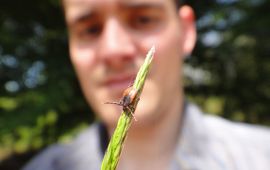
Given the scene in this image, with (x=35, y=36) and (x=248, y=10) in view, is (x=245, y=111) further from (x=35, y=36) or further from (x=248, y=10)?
(x=35, y=36)

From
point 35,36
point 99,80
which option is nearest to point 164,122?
point 99,80

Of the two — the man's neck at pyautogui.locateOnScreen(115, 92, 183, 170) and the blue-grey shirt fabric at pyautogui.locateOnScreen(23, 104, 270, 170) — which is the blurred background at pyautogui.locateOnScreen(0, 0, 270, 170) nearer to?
the blue-grey shirt fabric at pyautogui.locateOnScreen(23, 104, 270, 170)

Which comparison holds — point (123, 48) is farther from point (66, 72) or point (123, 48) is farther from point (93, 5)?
point (66, 72)

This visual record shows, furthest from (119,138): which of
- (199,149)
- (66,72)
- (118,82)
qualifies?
(66,72)

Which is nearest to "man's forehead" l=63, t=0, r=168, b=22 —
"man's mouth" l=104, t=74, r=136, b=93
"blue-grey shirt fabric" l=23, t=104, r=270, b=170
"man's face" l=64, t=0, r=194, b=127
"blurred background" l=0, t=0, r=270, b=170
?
"man's face" l=64, t=0, r=194, b=127

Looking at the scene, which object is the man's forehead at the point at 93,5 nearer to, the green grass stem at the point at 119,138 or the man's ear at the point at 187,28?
the man's ear at the point at 187,28

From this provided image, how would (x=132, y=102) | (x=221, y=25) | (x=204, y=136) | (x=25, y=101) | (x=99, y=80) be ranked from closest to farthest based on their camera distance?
(x=132, y=102)
(x=99, y=80)
(x=204, y=136)
(x=25, y=101)
(x=221, y=25)
